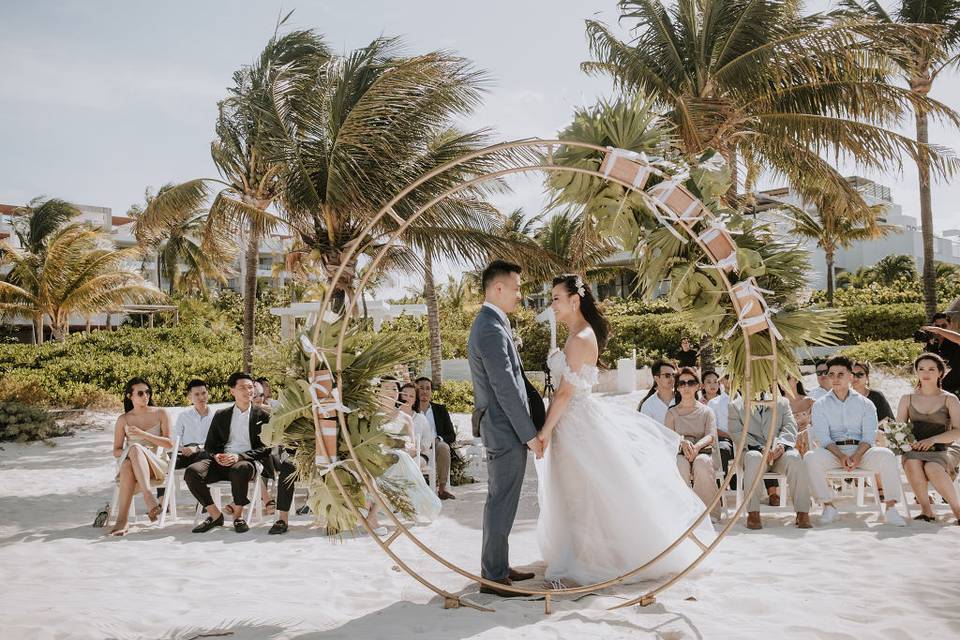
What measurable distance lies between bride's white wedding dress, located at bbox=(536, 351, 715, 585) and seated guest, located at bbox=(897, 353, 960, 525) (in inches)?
121

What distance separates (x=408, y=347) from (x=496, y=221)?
7.68m

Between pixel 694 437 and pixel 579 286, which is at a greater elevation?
pixel 579 286

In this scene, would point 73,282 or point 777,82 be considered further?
point 73,282

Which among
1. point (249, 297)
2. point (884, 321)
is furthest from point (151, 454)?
point (884, 321)

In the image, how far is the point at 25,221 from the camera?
3903cm

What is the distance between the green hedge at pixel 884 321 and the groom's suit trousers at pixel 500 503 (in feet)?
68.1

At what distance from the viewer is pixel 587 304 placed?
5.18 meters

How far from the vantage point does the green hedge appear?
2278 cm

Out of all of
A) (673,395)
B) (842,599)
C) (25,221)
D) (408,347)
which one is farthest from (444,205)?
(25,221)

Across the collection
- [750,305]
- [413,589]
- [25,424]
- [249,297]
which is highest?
[249,297]

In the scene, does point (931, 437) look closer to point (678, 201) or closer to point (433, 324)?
point (678, 201)

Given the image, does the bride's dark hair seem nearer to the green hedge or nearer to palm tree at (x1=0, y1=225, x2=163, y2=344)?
the green hedge

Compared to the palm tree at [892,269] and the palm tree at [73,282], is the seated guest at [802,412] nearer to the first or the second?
the palm tree at [73,282]

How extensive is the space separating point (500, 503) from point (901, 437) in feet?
14.6
